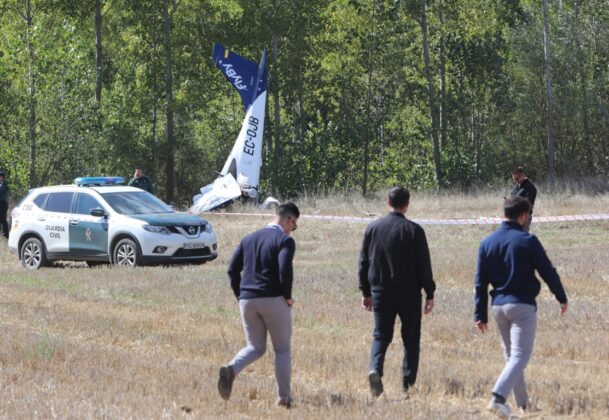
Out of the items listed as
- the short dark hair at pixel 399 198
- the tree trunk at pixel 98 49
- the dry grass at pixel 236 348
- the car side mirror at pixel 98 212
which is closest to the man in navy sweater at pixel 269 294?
the dry grass at pixel 236 348

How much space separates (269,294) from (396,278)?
1.04 metres

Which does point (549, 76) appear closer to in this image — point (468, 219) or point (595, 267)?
point (468, 219)

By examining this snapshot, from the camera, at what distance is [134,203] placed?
21.8 meters

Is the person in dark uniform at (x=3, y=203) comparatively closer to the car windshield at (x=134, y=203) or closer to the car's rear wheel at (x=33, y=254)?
the car's rear wheel at (x=33, y=254)

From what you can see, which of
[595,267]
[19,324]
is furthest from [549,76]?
[19,324]

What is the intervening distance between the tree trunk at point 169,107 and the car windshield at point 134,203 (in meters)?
18.7

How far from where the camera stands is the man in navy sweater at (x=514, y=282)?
326 inches

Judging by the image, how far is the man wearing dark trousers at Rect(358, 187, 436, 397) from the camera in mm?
9031

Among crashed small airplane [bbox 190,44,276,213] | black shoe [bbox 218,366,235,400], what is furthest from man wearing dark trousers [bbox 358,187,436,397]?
crashed small airplane [bbox 190,44,276,213]

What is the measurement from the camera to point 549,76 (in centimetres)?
3959

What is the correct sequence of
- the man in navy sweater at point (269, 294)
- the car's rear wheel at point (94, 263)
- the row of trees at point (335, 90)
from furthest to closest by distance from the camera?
1. the row of trees at point (335, 90)
2. the car's rear wheel at point (94, 263)
3. the man in navy sweater at point (269, 294)

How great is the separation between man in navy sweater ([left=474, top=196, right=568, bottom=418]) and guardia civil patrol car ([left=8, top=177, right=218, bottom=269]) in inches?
516

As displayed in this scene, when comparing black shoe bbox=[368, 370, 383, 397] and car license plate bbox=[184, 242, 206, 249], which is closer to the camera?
black shoe bbox=[368, 370, 383, 397]

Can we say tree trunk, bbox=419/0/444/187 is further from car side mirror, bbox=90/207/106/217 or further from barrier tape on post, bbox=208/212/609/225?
car side mirror, bbox=90/207/106/217
